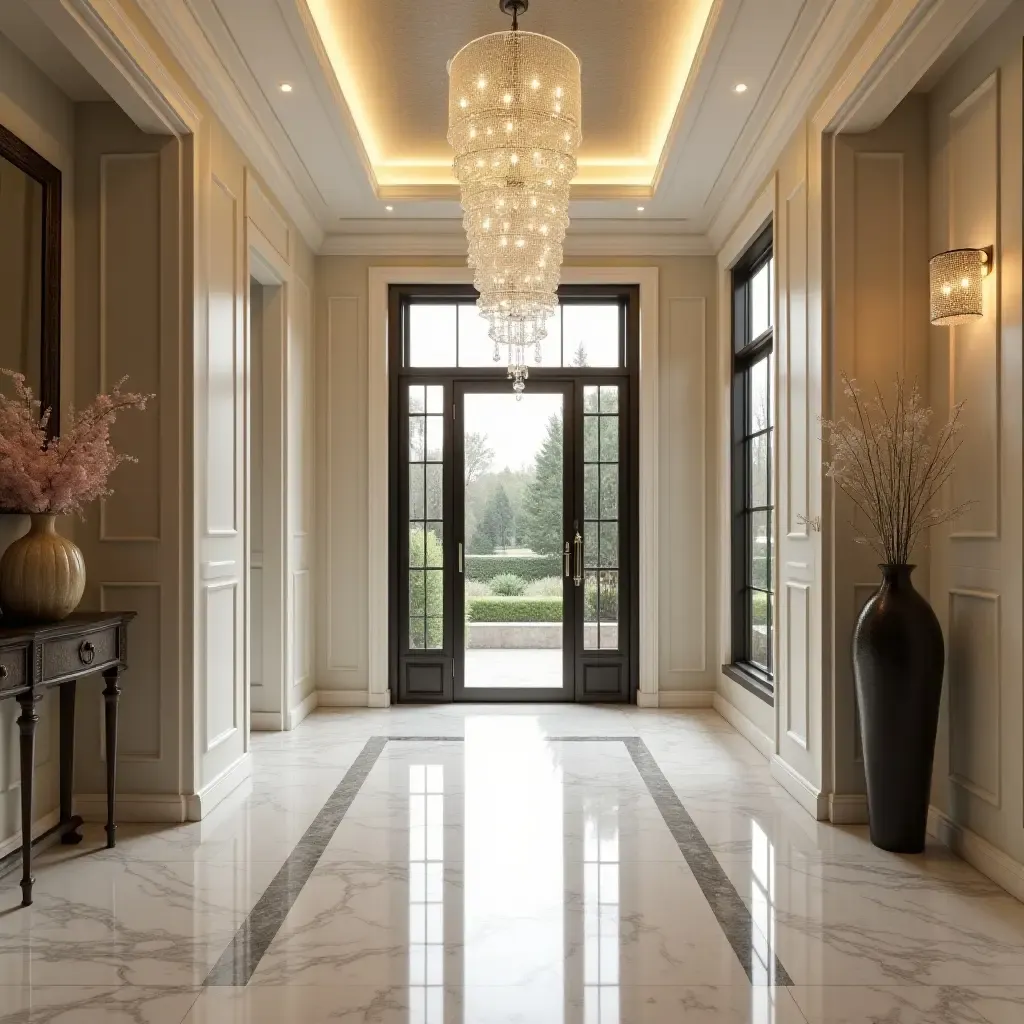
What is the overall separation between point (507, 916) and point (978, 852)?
5.64 ft

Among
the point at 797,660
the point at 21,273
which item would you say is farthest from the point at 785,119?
the point at 21,273

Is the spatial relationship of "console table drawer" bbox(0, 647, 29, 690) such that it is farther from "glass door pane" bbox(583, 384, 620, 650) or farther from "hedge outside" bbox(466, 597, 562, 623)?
"glass door pane" bbox(583, 384, 620, 650)

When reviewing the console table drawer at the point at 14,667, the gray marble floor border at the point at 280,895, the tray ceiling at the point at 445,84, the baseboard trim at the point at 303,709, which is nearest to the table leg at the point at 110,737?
the console table drawer at the point at 14,667

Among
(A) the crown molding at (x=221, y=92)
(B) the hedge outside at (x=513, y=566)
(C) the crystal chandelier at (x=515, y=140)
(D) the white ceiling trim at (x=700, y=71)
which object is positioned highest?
(D) the white ceiling trim at (x=700, y=71)

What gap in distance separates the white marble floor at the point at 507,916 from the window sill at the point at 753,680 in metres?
0.60

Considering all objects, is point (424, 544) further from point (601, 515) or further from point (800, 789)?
point (800, 789)

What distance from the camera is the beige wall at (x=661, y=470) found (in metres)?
6.35

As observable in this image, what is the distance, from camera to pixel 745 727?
17.9 ft

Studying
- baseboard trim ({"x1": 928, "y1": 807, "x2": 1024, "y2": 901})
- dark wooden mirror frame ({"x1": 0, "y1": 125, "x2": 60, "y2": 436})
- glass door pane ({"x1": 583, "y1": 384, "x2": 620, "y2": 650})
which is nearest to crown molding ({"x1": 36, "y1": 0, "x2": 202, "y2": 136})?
dark wooden mirror frame ({"x1": 0, "y1": 125, "x2": 60, "y2": 436})

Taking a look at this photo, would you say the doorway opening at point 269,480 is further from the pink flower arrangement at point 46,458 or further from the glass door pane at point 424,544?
the pink flower arrangement at point 46,458

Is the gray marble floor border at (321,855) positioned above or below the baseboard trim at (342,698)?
below

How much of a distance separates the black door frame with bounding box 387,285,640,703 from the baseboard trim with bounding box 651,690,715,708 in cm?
20

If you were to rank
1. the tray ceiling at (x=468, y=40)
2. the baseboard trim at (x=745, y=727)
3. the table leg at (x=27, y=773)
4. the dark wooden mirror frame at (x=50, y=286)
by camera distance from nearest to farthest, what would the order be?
the table leg at (x=27, y=773) → the dark wooden mirror frame at (x=50, y=286) → the tray ceiling at (x=468, y=40) → the baseboard trim at (x=745, y=727)

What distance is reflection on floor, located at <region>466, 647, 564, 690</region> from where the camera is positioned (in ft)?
21.4
